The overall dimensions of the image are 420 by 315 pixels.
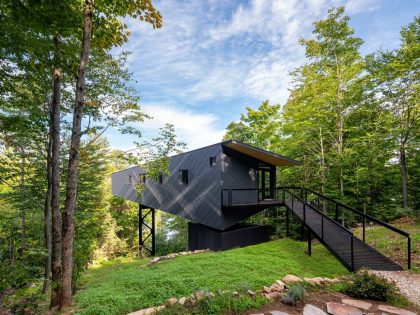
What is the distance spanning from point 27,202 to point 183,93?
1055 centimetres

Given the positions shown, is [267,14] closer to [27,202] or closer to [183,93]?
[183,93]

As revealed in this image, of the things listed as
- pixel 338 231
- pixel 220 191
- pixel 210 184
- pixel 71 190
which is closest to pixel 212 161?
pixel 210 184

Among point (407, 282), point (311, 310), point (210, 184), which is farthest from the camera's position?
point (210, 184)

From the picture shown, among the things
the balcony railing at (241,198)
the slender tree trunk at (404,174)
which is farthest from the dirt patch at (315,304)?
the slender tree trunk at (404,174)

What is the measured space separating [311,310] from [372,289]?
1.34 m

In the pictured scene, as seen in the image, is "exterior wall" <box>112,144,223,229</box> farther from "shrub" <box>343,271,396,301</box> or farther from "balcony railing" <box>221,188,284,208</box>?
"shrub" <box>343,271,396,301</box>

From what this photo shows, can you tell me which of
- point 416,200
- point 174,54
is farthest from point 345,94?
point 174,54

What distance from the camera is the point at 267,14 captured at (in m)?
8.94

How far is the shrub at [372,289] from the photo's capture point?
366 centimetres

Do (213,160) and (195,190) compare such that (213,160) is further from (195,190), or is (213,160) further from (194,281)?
(194,281)

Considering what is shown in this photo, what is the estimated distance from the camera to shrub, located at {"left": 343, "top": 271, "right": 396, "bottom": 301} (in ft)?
12.0

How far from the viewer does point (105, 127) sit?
901 cm

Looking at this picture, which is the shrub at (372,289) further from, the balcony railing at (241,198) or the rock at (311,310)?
the balcony railing at (241,198)

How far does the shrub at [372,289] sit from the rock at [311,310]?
1.03 m
